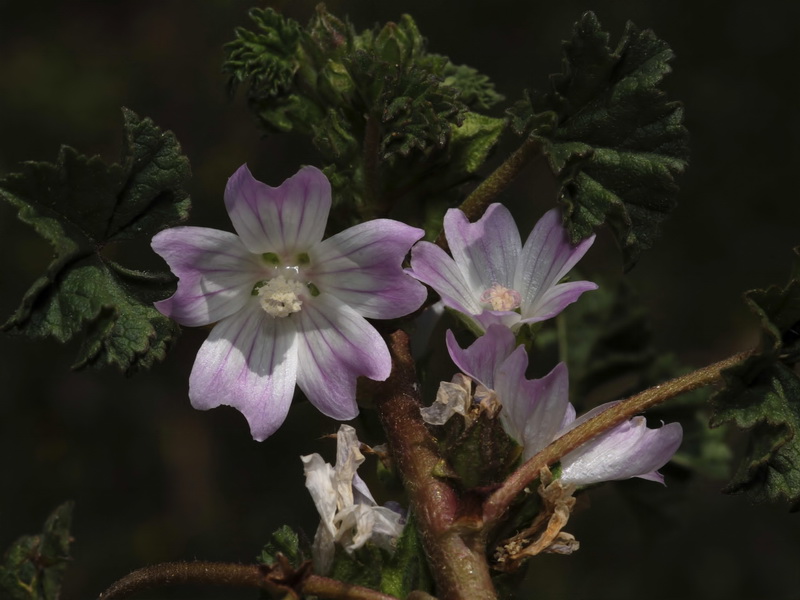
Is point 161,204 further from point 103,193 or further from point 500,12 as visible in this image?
point 500,12

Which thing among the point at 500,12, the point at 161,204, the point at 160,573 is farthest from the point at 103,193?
the point at 500,12

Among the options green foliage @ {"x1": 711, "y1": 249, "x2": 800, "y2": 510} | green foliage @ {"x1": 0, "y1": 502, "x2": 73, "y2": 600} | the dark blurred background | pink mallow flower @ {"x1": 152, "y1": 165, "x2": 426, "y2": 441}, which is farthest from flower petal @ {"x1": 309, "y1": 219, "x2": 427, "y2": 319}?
the dark blurred background

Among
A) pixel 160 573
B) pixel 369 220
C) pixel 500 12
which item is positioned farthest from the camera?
pixel 500 12

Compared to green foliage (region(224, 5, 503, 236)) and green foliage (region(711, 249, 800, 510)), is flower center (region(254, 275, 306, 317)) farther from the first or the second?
green foliage (region(711, 249, 800, 510))

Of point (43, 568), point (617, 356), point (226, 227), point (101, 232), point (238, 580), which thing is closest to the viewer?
point (238, 580)

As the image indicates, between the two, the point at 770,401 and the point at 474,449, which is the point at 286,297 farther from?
the point at 770,401

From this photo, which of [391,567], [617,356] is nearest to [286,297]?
[391,567]
